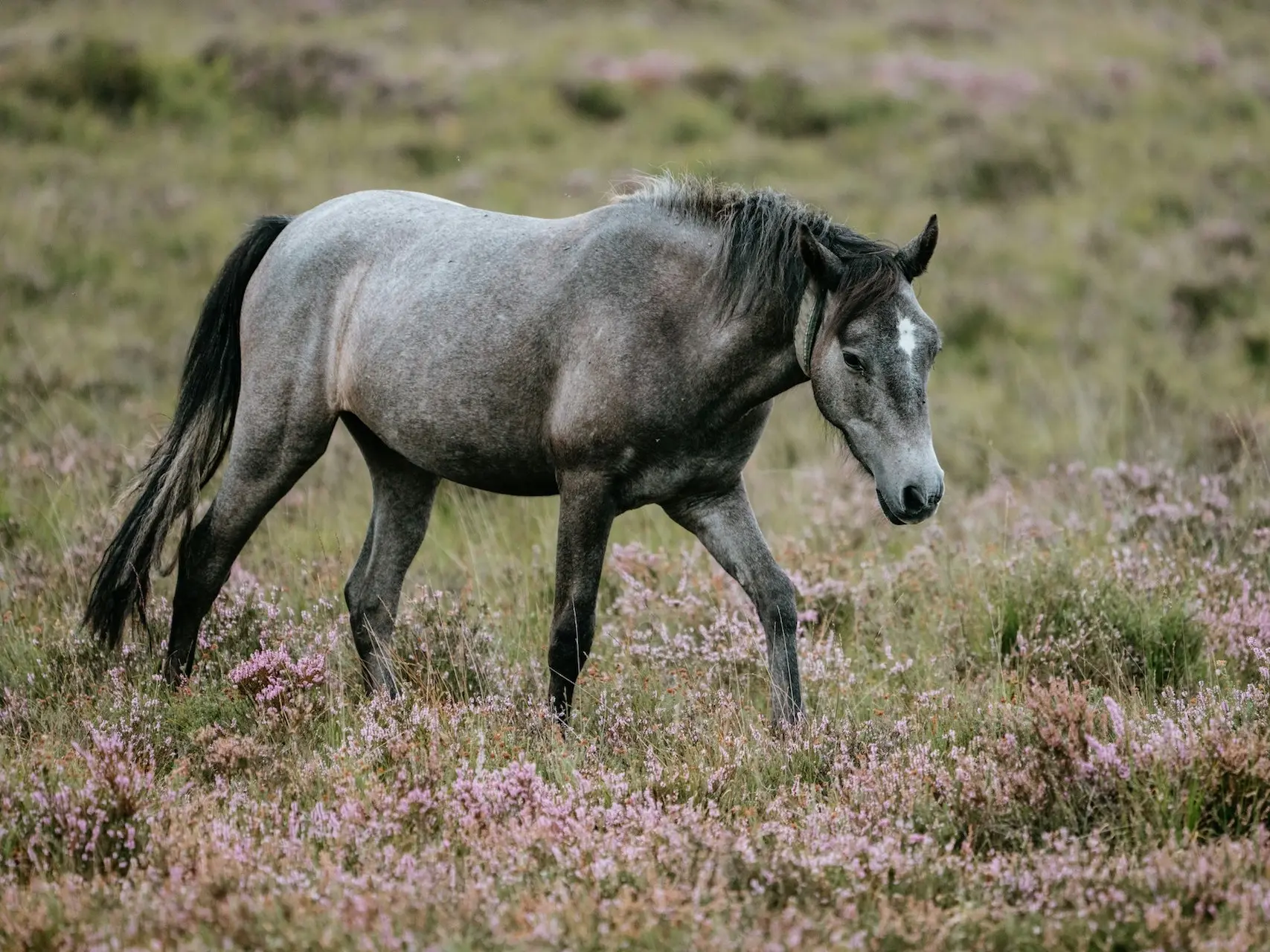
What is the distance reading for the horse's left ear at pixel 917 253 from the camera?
13.9 feet

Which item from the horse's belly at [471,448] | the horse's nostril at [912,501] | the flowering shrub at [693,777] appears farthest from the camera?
the horse's belly at [471,448]

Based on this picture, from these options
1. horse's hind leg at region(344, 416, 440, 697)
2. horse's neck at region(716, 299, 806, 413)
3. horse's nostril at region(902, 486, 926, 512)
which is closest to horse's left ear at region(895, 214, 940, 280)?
horse's neck at region(716, 299, 806, 413)

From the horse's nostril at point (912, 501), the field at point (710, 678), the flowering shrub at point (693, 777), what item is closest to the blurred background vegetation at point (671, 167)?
the field at point (710, 678)

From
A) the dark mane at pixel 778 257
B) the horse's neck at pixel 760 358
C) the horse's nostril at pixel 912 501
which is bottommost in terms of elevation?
the horse's nostril at pixel 912 501

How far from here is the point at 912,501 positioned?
13.2 ft

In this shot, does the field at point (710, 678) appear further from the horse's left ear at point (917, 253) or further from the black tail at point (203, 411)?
the horse's left ear at point (917, 253)

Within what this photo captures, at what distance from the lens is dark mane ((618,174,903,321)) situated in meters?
4.16

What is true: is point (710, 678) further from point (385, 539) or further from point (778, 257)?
point (778, 257)

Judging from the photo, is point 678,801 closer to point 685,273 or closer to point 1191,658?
point 685,273

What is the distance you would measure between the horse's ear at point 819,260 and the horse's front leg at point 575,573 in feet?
3.45

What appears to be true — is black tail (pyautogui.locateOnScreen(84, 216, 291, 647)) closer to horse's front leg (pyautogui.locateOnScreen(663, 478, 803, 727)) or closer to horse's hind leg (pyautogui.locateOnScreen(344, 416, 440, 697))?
horse's hind leg (pyautogui.locateOnScreen(344, 416, 440, 697))

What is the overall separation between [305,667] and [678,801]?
5.36 ft

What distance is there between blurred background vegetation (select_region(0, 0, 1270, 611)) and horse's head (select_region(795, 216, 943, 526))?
292cm

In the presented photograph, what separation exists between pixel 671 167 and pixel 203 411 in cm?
1138
